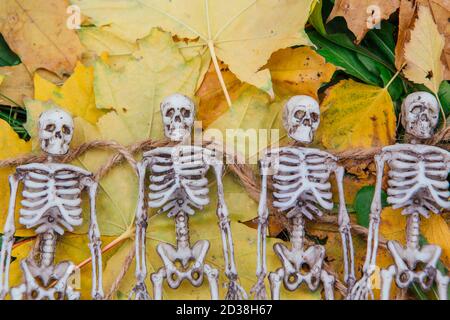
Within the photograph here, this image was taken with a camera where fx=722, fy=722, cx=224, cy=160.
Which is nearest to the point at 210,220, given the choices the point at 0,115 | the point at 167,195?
the point at 167,195

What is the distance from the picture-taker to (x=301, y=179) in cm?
83

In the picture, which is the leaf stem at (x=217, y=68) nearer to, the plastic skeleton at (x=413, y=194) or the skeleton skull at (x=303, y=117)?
the skeleton skull at (x=303, y=117)

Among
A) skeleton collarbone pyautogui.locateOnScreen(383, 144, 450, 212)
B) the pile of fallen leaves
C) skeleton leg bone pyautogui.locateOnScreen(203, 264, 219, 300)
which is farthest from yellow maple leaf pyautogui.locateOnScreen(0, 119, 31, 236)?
skeleton collarbone pyautogui.locateOnScreen(383, 144, 450, 212)

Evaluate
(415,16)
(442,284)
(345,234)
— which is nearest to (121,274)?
(345,234)

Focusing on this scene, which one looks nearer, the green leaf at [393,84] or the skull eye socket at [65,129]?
the skull eye socket at [65,129]

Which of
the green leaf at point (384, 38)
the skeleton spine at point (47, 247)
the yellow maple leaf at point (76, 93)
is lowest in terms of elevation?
the skeleton spine at point (47, 247)

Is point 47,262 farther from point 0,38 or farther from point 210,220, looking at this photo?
point 0,38

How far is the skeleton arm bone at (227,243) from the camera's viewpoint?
0.82 m

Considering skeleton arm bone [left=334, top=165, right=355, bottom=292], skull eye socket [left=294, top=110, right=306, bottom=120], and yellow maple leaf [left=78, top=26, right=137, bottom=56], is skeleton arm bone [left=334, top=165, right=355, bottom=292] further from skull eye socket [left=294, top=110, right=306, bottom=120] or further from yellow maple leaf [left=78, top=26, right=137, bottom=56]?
yellow maple leaf [left=78, top=26, right=137, bottom=56]

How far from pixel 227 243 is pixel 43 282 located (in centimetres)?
21

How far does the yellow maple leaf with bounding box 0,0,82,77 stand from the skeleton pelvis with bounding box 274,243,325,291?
0.36m

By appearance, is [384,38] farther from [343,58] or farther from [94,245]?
[94,245]

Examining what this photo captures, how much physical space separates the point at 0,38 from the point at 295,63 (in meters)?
0.38

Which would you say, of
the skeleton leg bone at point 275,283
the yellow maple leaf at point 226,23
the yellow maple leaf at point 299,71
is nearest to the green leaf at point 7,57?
the yellow maple leaf at point 226,23
